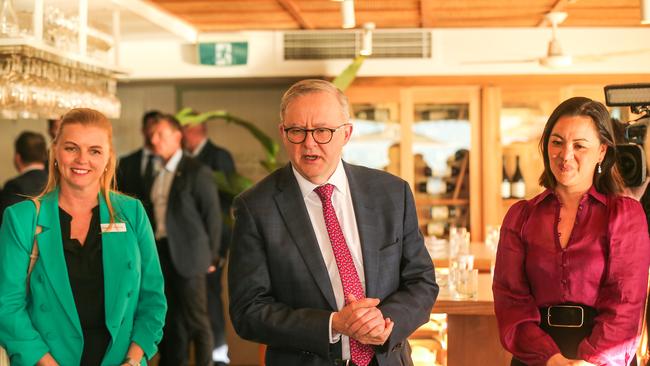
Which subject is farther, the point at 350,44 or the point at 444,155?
the point at 444,155

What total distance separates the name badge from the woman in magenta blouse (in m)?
1.16

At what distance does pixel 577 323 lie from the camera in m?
2.27

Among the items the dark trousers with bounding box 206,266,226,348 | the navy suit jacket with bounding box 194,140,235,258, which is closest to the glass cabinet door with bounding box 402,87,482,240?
the navy suit jacket with bounding box 194,140,235,258

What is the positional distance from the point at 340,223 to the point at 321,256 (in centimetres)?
12

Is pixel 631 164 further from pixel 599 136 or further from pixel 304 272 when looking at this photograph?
pixel 304 272

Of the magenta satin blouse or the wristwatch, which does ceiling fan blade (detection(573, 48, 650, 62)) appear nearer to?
the magenta satin blouse

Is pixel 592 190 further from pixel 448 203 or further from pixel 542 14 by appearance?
pixel 448 203

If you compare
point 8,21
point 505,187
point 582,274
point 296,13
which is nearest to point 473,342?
point 582,274

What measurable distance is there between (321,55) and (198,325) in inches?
96.8

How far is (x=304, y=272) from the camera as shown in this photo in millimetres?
2113

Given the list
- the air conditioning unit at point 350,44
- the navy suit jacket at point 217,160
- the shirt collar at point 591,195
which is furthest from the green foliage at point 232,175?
the shirt collar at point 591,195

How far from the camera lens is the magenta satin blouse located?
2219 mm

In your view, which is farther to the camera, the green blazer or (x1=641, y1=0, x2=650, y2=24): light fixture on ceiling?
(x1=641, y1=0, x2=650, y2=24): light fixture on ceiling

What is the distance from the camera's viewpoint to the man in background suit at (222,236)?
5641 millimetres
